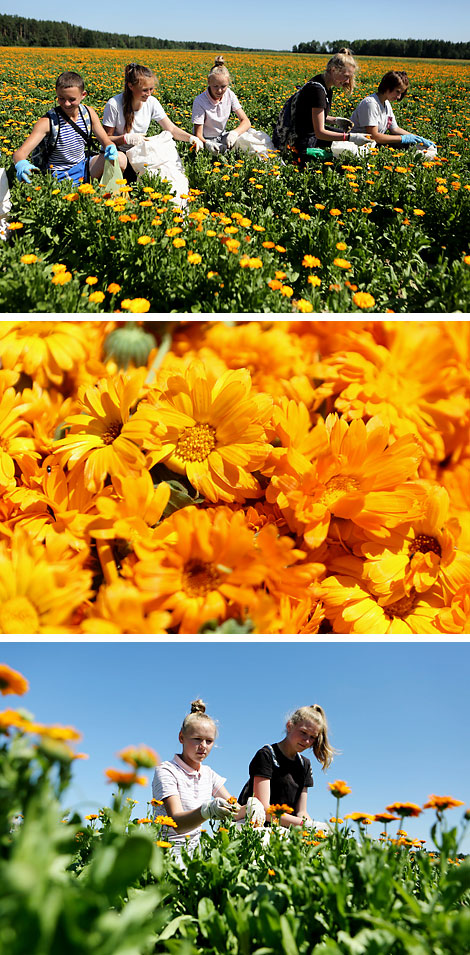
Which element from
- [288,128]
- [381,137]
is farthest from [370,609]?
[381,137]

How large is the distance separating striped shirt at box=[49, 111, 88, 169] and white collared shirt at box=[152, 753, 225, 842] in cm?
411

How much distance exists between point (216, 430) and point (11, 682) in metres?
0.41

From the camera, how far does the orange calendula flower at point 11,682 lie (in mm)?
798

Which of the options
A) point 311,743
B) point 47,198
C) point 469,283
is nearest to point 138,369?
point 311,743

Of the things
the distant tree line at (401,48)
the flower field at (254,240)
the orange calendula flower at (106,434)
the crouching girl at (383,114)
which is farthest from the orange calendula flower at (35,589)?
the distant tree line at (401,48)

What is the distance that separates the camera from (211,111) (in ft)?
21.4

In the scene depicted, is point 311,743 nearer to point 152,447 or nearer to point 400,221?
point 152,447

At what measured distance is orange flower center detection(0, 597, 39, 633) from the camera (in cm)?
85

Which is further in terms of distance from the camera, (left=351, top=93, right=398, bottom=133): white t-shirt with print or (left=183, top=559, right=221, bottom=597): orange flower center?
(left=351, top=93, right=398, bottom=133): white t-shirt with print

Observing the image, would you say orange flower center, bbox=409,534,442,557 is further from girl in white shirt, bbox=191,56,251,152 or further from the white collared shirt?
girl in white shirt, bbox=191,56,251,152

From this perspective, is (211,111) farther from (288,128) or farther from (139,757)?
(139,757)

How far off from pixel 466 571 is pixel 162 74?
65.7ft

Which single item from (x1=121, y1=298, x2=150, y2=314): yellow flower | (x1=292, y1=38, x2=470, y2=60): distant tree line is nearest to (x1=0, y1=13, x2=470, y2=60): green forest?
(x1=292, y1=38, x2=470, y2=60): distant tree line

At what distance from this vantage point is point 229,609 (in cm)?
85
